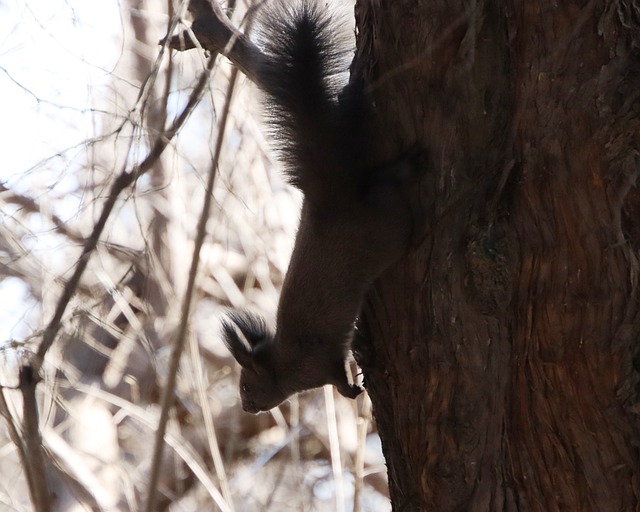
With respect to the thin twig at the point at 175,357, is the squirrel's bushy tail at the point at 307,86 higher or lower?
higher

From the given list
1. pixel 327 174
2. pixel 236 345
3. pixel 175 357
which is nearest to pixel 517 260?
pixel 327 174

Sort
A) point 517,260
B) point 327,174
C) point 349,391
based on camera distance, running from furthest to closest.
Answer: point 349,391 → point 327,174 → point 517,260

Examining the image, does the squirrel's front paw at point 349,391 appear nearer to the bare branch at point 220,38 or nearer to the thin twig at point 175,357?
the bare branch at point 220,38

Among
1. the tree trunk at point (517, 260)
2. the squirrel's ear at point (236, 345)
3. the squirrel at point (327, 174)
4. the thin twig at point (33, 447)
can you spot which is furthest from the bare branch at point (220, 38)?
the thin twig at point (33, 447)

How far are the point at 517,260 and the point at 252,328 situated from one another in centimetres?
160

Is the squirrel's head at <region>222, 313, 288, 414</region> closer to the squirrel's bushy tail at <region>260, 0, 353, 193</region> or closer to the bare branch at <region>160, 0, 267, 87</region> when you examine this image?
the squirrel's bushy tail at <region>260, 0, 353, 193</region>

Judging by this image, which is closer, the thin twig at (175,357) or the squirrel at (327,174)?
the thin twig at (175,357)

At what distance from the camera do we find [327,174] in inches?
96.2

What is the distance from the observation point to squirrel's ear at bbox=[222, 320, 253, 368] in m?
3.11

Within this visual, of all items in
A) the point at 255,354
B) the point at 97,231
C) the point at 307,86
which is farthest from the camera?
the point at 255,354

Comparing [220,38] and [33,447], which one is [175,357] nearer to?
[33,447]

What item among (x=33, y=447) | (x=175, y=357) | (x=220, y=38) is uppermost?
(x=220, y=38)

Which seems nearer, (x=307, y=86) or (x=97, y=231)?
(x=97, y=231)

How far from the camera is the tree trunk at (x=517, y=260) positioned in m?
1.87
